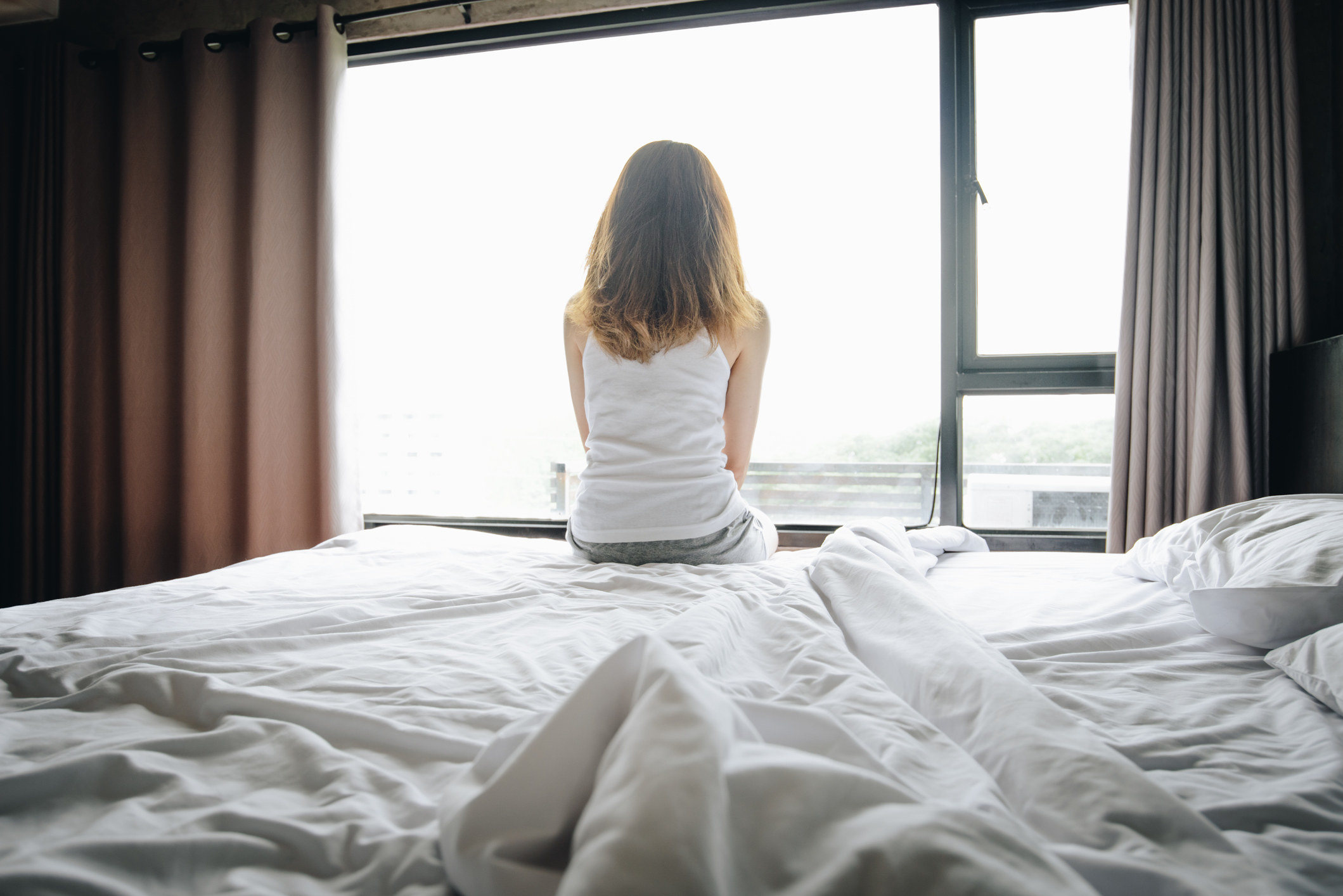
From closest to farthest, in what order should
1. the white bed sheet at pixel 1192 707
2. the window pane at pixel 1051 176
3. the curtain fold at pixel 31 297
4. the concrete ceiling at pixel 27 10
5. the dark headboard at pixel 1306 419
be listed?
1. the white bed sheet at pixel 1192 707
2. the dark headboard at pixel 1306 419
3. the window pane at pixel 1051 176
4. the concrete ceiling at pixel 27 10
5. the curtain fold at pixel 31 297

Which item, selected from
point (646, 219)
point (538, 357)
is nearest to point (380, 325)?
point (538, 357)

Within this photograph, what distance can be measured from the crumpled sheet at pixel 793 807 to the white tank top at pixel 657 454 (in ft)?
2.56

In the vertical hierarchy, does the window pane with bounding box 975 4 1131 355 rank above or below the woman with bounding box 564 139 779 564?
above

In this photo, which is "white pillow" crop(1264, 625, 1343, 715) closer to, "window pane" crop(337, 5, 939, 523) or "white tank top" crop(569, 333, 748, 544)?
"white tank top" crop(569, 333, 748, 544)

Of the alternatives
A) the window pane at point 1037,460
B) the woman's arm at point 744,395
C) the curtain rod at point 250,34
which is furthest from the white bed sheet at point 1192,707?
the curtain rod at point 250,34

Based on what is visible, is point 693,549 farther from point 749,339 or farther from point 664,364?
point 749,339

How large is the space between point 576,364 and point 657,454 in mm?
436

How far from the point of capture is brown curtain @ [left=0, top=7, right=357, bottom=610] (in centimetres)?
239

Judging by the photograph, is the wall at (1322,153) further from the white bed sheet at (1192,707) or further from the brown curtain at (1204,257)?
the white bed sheet at (1192,707)

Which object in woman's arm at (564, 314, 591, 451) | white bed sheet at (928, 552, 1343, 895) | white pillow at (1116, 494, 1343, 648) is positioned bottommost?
white bed sheet at (928, 552, 1343, 895)

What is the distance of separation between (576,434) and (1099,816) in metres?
2.25

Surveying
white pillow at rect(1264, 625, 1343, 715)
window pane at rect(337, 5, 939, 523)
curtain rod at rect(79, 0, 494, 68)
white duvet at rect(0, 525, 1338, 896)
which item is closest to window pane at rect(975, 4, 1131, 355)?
window pane at rect(337, 5, 939, 523)

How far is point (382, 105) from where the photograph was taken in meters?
2.69

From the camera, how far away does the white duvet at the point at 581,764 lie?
0.32m
